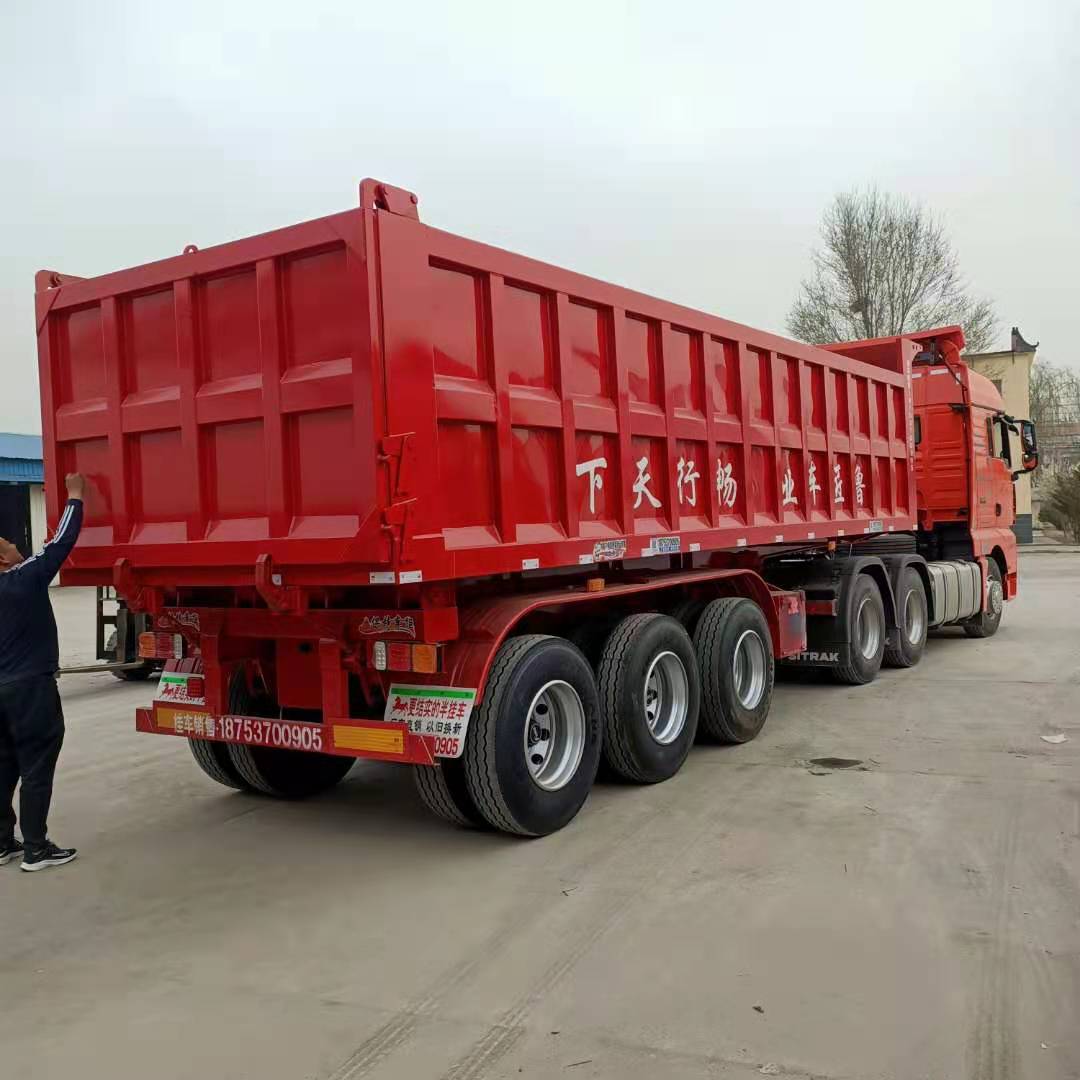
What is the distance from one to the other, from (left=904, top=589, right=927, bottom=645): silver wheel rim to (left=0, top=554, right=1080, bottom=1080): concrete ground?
12.5 feet

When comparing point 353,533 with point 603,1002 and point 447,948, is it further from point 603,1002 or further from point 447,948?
point 603,1002

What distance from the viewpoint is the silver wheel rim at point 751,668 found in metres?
7.27

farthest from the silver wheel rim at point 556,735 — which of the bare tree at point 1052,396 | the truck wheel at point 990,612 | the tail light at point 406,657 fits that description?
the bare tree at point 1052,396

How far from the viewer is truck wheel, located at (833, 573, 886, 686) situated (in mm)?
9062

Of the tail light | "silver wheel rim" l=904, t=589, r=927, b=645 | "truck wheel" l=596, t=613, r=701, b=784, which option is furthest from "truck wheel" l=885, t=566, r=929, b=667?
the tail light

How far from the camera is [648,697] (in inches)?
246

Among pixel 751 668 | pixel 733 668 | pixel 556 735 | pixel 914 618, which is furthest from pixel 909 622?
pixel 556 735

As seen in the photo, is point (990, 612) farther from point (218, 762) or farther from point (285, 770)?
point (218, 762)

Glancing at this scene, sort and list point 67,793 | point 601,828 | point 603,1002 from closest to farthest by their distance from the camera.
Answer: point 603,1002
point 601,828
point 67,793

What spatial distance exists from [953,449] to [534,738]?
8158mm

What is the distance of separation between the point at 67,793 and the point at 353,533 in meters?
3.39

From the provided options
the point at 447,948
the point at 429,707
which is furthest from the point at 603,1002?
the point at 429,707

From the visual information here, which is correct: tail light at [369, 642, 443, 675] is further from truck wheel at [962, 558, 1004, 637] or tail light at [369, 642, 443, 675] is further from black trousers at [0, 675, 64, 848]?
truck wheel at [962, 558, 1004, 637]

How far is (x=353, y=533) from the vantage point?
443cm
